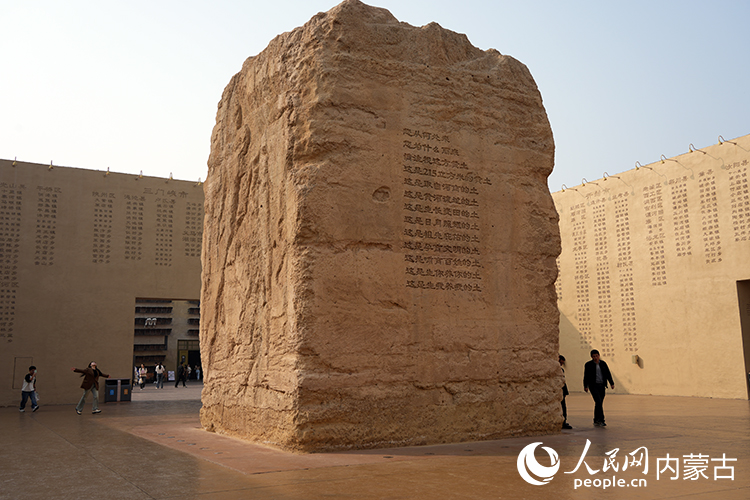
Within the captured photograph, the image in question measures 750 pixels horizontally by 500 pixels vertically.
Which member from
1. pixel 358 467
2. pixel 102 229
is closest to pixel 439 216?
pixel 358 467

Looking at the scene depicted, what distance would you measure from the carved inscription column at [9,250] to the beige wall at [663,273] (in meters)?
12.3

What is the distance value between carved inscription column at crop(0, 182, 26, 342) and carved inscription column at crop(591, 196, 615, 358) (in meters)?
12.6

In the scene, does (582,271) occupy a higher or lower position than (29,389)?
higher

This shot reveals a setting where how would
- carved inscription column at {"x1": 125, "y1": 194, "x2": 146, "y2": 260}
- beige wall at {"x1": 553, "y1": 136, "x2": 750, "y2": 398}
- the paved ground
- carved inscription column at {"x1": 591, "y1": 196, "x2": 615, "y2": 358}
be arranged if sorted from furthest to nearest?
carved inscription column at {"x1": 591, "y1": 196, "x2": 615, "y2": 358}
carved inscription column at {"x1": 125, "y1": 194, "x2": 146, "y2": 260}
beige wall at {"x1": 553, "y1": 136, "x2": 750, "y2": 398}
the paved ground

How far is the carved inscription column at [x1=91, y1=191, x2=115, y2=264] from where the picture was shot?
508 inches

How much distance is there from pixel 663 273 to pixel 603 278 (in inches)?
63.5

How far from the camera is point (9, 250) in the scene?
12148 millimetres

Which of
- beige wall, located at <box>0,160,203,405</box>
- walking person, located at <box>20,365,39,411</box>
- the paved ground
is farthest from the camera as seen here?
beige wall, located at <box>0,160,203,405</box>

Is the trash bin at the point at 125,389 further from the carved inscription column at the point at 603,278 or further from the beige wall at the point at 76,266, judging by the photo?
the carved inscription column at the point at 603,278

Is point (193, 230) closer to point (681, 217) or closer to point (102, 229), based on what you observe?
point (102, 229)

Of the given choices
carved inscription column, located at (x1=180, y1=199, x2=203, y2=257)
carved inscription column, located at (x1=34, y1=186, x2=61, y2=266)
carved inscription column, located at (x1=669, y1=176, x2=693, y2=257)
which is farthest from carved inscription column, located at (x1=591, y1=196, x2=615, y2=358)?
carved inscription column, located at (x1=34, y1=186, x2=61, y2=266)

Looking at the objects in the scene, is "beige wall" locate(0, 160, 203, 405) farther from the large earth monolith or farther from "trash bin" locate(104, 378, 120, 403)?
the large earth monolith

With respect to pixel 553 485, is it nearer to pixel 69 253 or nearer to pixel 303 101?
pixel 303 101

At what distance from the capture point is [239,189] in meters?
6.70
